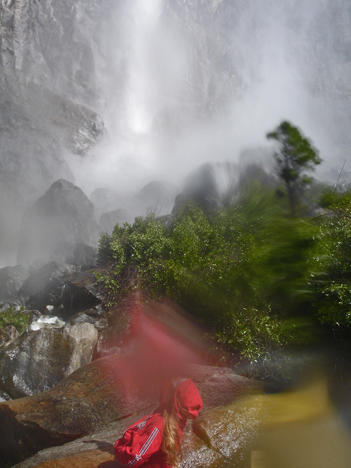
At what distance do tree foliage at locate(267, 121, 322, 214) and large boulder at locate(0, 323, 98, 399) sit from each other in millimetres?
10216

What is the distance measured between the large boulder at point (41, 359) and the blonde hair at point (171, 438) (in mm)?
8134

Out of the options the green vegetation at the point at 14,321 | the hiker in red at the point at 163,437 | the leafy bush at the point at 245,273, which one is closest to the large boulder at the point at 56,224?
the green vegetation at the point at 14,321

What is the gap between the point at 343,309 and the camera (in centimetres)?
582

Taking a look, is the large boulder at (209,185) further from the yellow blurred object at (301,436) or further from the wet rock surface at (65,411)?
the yellow blurred object at (301,436)

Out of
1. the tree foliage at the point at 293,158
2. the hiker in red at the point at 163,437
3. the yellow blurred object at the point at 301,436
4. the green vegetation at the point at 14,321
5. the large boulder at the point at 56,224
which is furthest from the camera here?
the large boulder at the point at 56,224

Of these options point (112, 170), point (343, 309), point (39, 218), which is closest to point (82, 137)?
point (112, 170)

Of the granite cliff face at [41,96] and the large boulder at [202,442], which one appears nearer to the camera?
the large boulder at [202,442]

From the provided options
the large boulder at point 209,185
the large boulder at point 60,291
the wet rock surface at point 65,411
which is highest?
the large boulder at point 209,185

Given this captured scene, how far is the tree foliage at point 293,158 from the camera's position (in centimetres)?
1190

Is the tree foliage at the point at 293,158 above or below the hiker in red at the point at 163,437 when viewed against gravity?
above

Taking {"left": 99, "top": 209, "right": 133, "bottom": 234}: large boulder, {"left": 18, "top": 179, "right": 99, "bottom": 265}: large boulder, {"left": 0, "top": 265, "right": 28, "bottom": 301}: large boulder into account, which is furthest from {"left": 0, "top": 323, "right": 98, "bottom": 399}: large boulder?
{"left": 99, "top": 209, "right": 133, "bottom": 234}: large boulder

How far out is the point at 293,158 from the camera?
12.2 meters

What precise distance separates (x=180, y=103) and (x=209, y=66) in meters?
19.5

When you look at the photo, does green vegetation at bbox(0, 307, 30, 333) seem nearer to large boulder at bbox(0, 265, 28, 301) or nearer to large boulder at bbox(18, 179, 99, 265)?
large boulder at bbox(0, 265, 28, 301)
